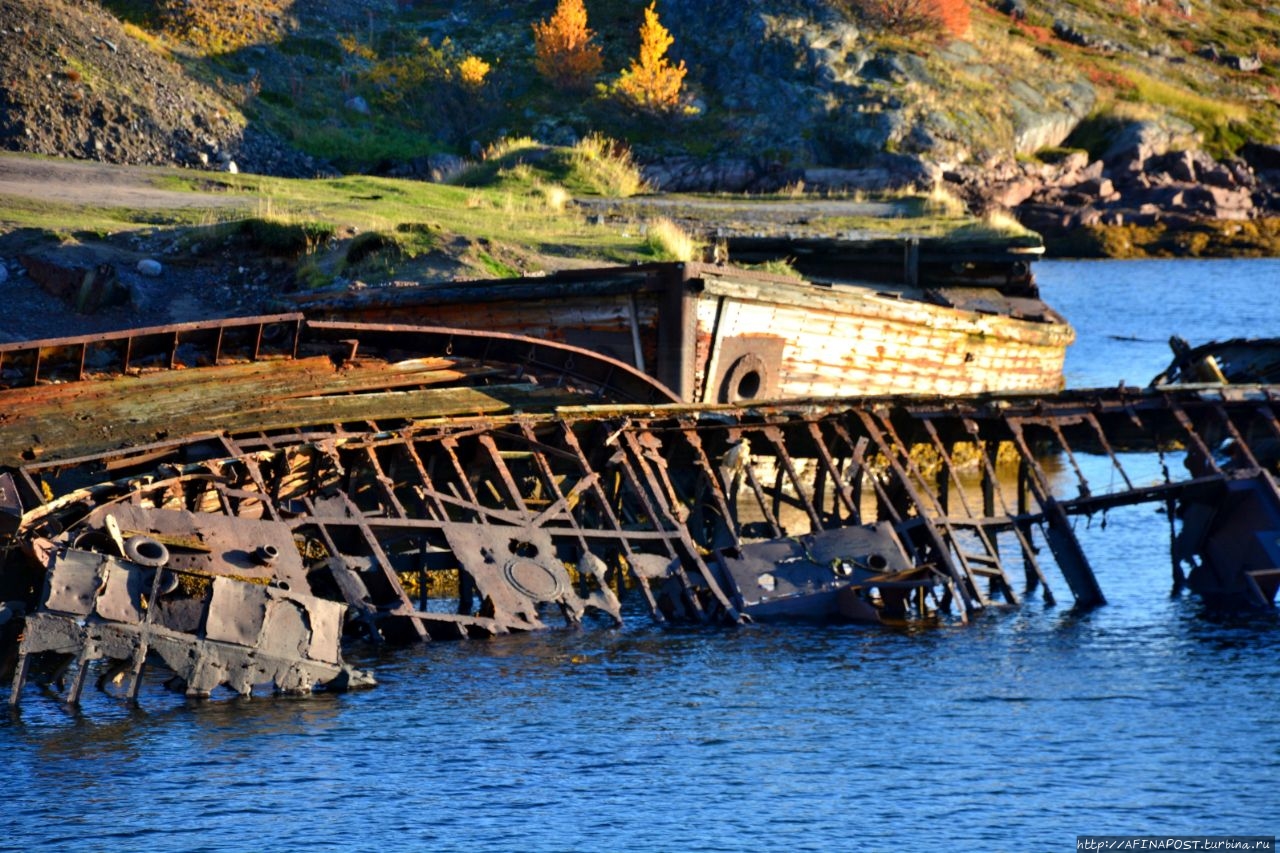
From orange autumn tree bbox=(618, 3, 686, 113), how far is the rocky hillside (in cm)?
78

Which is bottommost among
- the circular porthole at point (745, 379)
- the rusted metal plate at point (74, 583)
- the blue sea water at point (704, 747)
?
the blue sea water at point (704, 747)

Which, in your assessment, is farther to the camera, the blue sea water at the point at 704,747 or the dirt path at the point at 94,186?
the dirt path at the point at 94,186

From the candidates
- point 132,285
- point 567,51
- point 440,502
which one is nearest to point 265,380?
point 440,502

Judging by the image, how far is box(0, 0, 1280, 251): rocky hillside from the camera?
6825 cm

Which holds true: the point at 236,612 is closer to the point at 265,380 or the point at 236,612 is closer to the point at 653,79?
the point at 265,380

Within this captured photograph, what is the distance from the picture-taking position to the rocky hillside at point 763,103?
68.2 m

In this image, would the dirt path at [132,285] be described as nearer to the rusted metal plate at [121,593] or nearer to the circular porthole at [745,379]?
the circular porthole at [745,379]

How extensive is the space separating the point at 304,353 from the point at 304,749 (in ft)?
24.0

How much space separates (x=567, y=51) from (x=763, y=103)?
10.8m

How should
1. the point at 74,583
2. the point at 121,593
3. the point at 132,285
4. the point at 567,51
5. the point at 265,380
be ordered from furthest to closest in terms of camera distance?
the point at 567,51 → the point at 132,285 → the point at 265,380 → the point at 121,593 → the point at 74,583

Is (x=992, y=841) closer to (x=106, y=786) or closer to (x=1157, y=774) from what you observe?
(x=1157, y=774)

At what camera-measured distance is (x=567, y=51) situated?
8388cm

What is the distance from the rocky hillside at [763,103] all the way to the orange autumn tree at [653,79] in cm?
78

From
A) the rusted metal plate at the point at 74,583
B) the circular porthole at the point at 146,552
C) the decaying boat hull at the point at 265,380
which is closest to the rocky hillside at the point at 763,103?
the decaying boat hull at the point at 265,380
